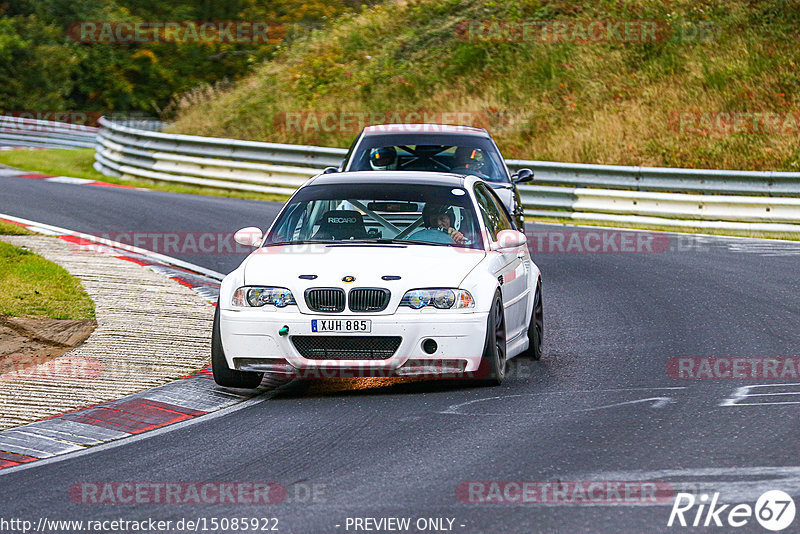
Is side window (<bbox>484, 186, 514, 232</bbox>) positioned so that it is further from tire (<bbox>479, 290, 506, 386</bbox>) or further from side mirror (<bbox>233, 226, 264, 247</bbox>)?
side mirror (<bbox>233, 226, 264, 247</bbox>)

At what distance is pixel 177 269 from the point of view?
14984 mm

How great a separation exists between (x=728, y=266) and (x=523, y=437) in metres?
9.08

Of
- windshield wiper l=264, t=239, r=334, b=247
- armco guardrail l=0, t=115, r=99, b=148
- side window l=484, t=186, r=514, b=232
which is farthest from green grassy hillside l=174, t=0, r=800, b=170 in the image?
windshield wiper l=264, t=239, r=334, b=247

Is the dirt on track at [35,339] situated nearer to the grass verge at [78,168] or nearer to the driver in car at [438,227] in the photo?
the driver in car at [438,227]

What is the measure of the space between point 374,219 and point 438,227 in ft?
2.09

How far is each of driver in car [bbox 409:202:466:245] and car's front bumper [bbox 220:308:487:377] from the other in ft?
3.55

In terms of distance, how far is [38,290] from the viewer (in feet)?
39.8

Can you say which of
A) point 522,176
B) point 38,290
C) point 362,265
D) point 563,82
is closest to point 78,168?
point 563,82

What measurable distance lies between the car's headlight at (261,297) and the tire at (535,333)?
7.69ft

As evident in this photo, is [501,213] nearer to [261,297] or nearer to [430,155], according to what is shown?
[261,297]

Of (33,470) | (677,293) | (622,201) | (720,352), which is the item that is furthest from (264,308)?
(622,201)

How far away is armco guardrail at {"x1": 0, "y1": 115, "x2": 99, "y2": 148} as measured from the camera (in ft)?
130

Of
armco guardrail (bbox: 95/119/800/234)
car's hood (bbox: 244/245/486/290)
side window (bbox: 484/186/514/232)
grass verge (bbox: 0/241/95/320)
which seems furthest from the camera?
armco guardrail (bbox: 95/119/800/234)

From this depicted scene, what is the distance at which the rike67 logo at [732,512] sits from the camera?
5.55 m
